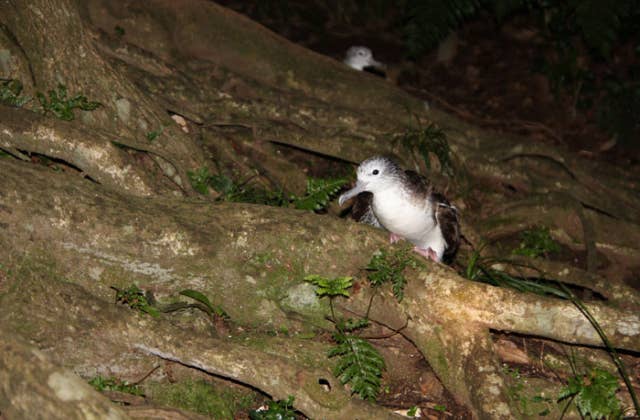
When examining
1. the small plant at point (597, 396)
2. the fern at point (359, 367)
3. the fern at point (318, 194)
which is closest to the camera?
the small plant at point (597, 396)

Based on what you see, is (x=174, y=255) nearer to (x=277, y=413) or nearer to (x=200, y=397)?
(x=200, y=397)

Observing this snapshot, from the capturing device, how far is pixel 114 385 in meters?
3.90

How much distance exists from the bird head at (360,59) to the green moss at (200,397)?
6.77m

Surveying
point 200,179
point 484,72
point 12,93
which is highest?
point 484,72

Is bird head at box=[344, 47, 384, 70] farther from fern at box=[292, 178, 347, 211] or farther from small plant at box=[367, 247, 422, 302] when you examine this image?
small plant at box=[367, 247, 422, 302]

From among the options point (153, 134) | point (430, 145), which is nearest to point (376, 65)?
point (430, 145)

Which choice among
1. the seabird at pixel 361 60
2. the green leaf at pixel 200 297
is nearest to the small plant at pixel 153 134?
the green leaf at pixel 200 297

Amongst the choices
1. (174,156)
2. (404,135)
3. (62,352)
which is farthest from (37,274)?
(404,135)

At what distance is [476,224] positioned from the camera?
6.75 meters

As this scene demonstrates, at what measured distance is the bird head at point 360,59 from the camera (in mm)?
10109

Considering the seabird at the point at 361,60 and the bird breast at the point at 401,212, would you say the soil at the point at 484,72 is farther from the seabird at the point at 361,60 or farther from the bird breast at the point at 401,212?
the bird breast at the point at 401,212

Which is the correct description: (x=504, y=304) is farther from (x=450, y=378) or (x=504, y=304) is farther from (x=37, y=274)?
(x=37, y=274)

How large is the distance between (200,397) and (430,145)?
364cm

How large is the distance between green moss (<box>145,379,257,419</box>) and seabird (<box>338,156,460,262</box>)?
145cm
